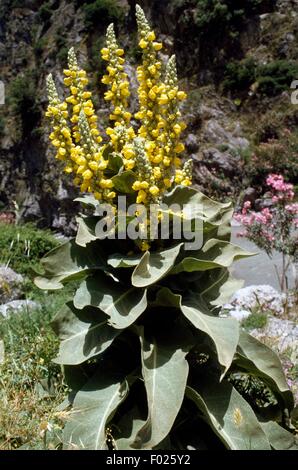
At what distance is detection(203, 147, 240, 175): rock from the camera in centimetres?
1566

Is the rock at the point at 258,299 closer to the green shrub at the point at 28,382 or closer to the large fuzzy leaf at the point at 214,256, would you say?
the green shrub at the point at 28,382

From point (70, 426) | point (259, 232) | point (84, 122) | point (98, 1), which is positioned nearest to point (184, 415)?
point (70, 426)

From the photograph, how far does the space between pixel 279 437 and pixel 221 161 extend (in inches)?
540

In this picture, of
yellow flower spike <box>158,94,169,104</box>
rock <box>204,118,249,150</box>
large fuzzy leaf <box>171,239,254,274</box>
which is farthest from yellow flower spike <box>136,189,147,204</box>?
rock <box>204,118,249,150</box>

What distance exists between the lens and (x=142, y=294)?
2486 mm

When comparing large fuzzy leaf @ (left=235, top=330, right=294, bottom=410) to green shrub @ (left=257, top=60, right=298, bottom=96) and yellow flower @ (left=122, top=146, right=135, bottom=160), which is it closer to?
yellow flower @ (left=122, top=146, right=135, bottom=160)

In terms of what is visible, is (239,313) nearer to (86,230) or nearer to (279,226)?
(279,226)

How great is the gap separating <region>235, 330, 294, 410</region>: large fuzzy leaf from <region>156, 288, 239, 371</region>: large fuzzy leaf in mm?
213

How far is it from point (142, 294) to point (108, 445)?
72 cm

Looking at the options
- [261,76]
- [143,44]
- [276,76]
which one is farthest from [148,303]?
[261,76]

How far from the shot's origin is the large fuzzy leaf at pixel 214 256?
2.47 m

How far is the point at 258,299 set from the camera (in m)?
5.88

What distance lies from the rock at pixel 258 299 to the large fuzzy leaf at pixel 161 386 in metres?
3.40

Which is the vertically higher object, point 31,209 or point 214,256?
point 214,256
